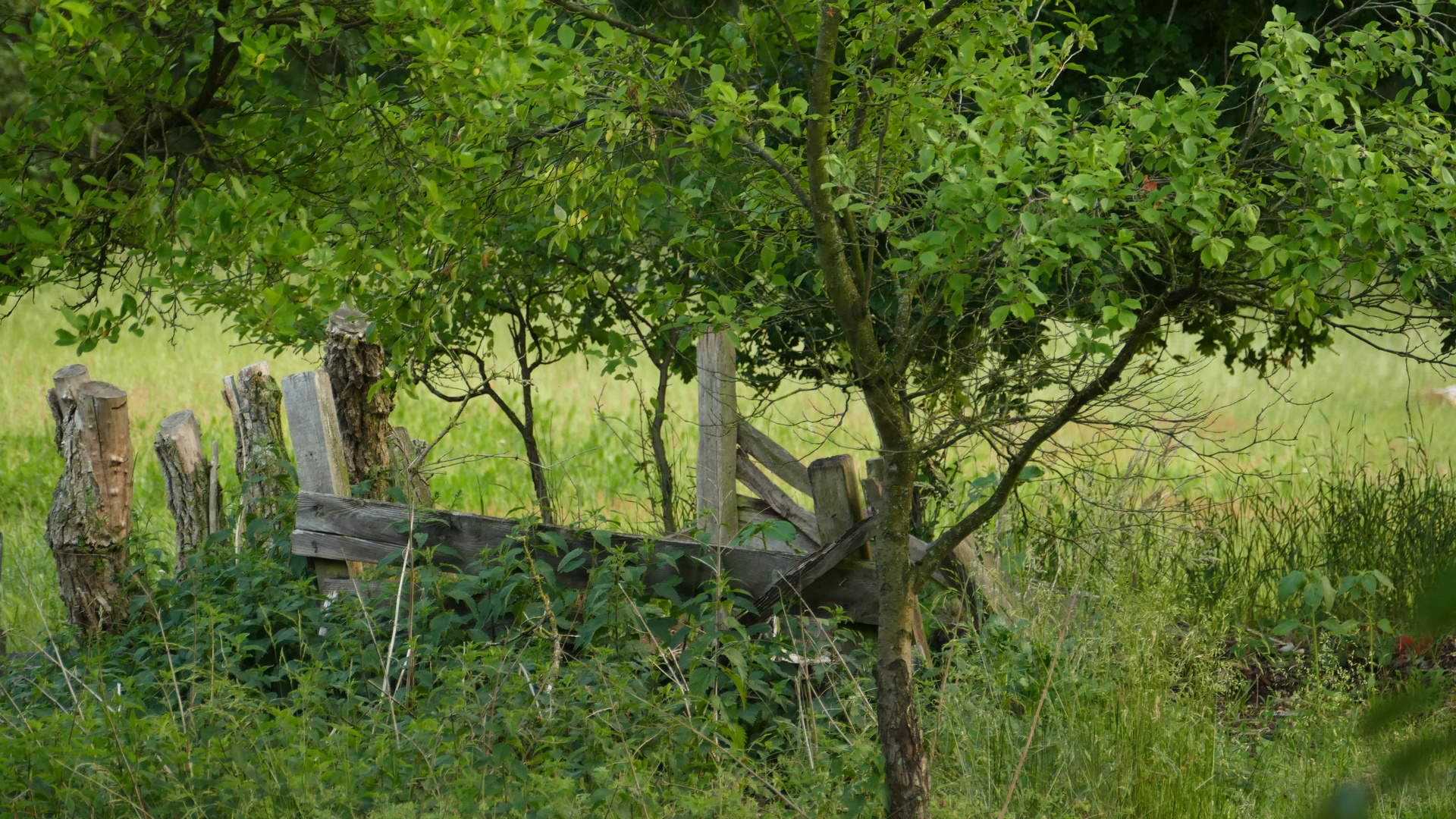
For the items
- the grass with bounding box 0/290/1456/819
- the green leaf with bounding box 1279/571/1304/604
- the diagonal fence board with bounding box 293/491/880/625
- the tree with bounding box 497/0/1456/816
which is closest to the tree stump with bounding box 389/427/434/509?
the diagonal fence board with bounding box 293/491/880/625

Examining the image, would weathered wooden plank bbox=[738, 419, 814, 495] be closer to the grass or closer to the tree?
the grass

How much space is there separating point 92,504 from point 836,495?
370 cm

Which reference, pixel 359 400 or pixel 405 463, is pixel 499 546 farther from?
pixel 359 400

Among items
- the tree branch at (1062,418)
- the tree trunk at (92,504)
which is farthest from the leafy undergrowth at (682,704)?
the tree trunk at (92,504)

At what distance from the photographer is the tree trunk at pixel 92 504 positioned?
17.7ft

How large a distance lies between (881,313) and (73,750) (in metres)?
3.63

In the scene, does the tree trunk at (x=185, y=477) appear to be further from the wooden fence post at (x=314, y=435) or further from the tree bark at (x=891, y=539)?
the tree bark at (x=891, y=539)

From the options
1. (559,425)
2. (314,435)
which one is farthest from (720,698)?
(559,425)

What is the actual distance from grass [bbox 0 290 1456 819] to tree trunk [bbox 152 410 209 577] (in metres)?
0.56

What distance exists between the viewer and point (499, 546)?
473 centimetres

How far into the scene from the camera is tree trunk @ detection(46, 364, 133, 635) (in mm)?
5402

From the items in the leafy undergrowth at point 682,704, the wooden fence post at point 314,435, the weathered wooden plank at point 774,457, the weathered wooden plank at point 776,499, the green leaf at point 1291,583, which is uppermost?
the wooden fence post at point 314,435

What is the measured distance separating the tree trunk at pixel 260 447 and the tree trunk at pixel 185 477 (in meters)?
0.22

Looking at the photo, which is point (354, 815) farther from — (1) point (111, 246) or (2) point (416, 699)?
(1) point (111, 246)
